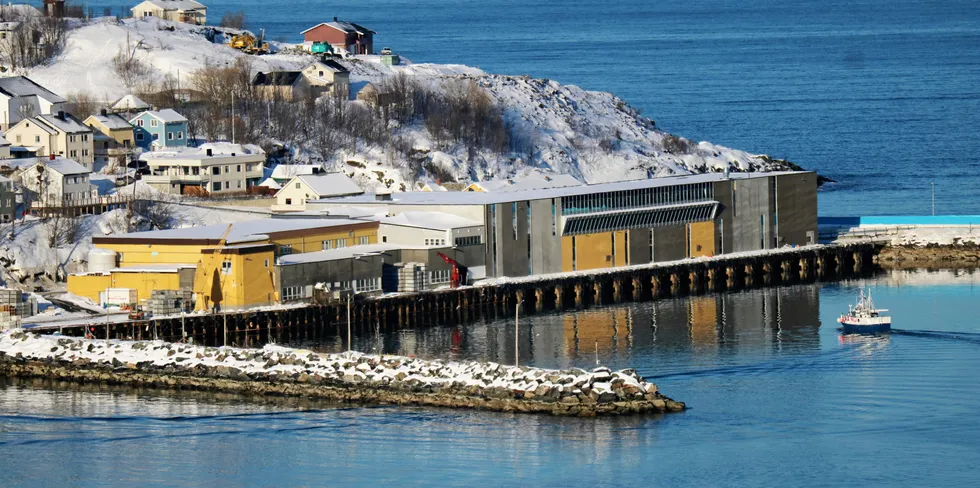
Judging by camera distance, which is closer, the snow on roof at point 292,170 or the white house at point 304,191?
the white house at point 304,191

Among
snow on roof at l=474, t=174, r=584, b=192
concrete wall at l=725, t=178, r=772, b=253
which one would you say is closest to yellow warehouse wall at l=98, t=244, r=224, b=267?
snow on roof at l=474, t=174, r=584, b=192

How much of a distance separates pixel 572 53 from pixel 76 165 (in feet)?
324

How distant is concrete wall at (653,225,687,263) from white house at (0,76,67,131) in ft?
82.0

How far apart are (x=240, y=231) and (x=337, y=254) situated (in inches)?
112

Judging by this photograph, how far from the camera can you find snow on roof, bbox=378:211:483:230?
66.4 meters

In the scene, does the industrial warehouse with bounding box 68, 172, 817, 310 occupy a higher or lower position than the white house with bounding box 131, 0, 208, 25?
lower

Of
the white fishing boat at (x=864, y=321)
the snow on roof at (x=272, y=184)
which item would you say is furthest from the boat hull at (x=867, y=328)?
the snow on roof at (x=272, y=184)

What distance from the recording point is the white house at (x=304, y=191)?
73.5 meters

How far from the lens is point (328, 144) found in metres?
→ 87.8

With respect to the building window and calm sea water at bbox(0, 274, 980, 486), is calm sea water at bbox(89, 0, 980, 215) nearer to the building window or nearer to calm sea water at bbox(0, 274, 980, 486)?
the building window

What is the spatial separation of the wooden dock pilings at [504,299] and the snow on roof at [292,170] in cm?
1392

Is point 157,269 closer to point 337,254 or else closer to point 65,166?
point 337,254

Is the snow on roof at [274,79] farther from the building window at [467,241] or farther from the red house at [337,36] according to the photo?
the building window at [467,241]

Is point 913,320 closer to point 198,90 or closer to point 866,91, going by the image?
point 198,90
